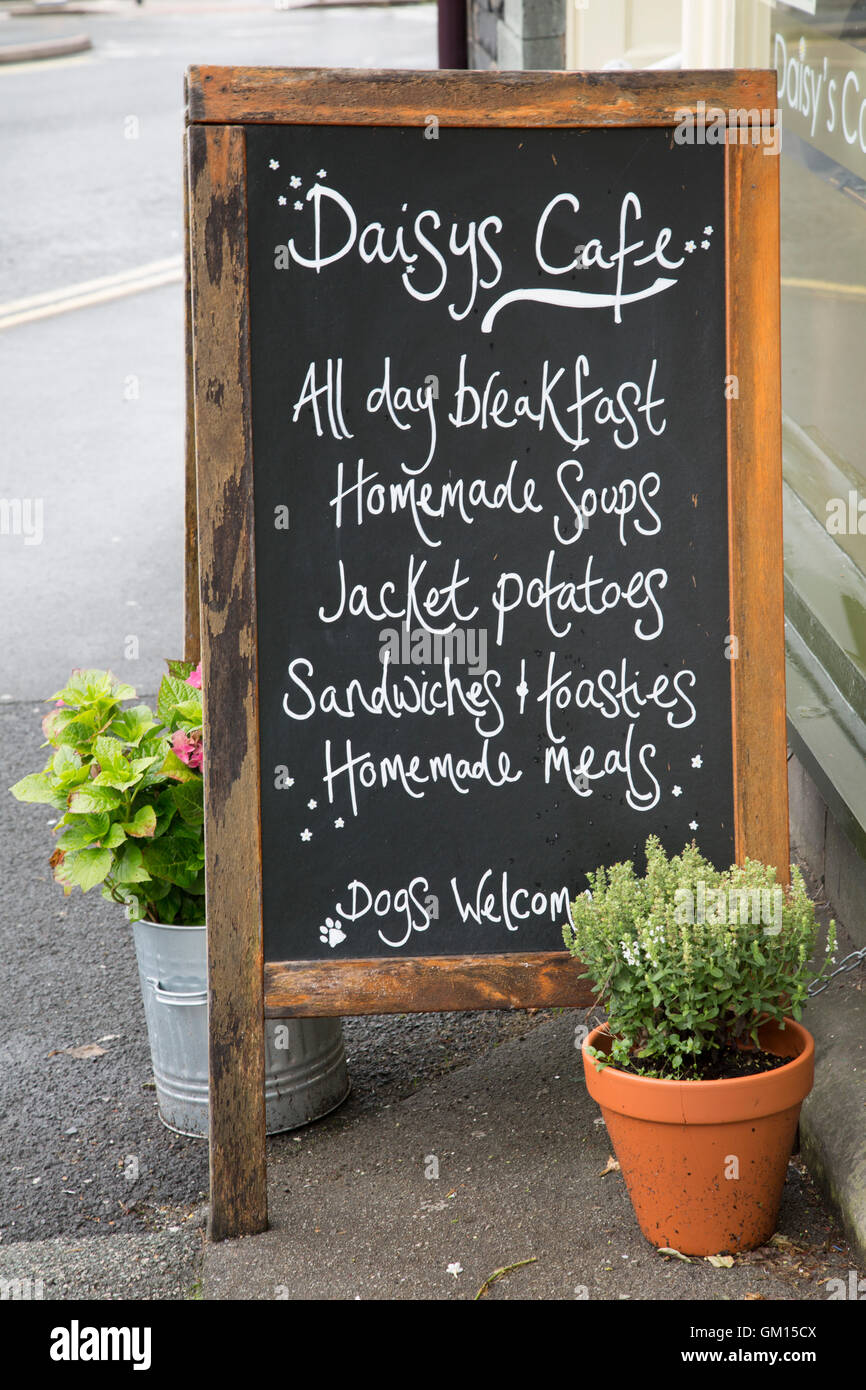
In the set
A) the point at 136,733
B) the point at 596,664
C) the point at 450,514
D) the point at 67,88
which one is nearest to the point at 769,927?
the point at 596,664

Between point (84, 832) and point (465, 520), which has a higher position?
point (465, 520)

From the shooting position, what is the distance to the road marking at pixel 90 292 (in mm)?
9961

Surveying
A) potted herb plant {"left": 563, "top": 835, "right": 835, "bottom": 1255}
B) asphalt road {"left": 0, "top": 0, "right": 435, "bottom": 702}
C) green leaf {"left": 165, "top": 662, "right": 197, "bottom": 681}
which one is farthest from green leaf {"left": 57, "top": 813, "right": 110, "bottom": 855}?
asphalt road {"left": 0, "top": 0, "right": 435, "bottom": 702}

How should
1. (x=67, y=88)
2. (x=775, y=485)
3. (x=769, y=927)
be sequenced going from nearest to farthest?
(x=769, y=927), (x=775, y=485), (x=67, y=88)

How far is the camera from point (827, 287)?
365cm

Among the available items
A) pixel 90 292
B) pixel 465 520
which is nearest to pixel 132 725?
pixel 465 520

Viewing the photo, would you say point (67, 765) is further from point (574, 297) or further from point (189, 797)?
point (574, 297)

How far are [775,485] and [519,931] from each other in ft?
2.96

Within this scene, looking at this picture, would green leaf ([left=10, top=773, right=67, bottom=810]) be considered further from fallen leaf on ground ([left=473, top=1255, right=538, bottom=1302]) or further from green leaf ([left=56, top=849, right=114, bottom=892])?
fallen leaf on ground ([left=473, top=1255, right=538, bottom=1302])

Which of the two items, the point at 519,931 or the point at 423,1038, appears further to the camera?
the point at 423,1038

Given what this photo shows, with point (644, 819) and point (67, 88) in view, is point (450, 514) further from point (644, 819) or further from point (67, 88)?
point (67, 88)

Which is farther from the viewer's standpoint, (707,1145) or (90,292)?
(90,292)

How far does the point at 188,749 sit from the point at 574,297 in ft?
3.64
